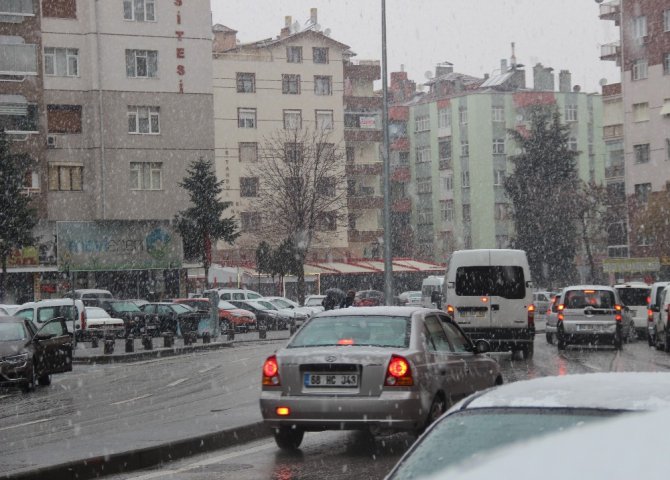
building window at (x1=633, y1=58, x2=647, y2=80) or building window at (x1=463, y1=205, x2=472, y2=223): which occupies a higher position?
building window at (x1=633, y1=58, x2=647, y2=80)

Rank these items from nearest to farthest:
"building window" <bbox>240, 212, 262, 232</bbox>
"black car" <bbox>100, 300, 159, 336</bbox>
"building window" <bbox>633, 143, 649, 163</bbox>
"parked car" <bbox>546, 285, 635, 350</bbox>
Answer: "parked car" <bbox>546, 285, 635, 350</bbox>
"black car" <bbox>100, 300, 159, 336</bbox>
"building window" <bbox>633, 143, 649, 163</bbox>
"building window" <bbox>240, 212, 262, 232</bbox>

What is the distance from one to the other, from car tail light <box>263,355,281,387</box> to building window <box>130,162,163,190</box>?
1835 inches

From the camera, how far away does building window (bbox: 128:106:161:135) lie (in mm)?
57750

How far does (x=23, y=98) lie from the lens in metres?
56.5

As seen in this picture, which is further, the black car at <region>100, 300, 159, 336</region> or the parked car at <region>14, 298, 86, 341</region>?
the black car at <region>100, 300, 159, 336</region>

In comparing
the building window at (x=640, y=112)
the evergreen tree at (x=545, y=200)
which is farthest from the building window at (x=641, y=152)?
the evergreen tree at (x=545, y=200)

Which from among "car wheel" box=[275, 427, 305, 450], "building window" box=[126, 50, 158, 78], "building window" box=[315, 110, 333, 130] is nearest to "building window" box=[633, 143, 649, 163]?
"building window" box=[315, 110, 333, 130]

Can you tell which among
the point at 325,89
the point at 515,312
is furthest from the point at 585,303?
the point at 325,89

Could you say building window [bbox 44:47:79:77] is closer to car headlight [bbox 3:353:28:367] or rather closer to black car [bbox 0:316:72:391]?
black car [bbox 0:316:72:391]

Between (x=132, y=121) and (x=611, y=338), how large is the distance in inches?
1269

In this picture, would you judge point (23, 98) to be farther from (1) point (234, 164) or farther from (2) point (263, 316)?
(1) point (234, 164)

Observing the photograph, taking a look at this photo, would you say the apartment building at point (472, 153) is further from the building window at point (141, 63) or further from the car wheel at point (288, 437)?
the car wheel at point (288, 437)

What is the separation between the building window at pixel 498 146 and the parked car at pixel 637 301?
58.3 m

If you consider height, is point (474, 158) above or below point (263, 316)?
above
